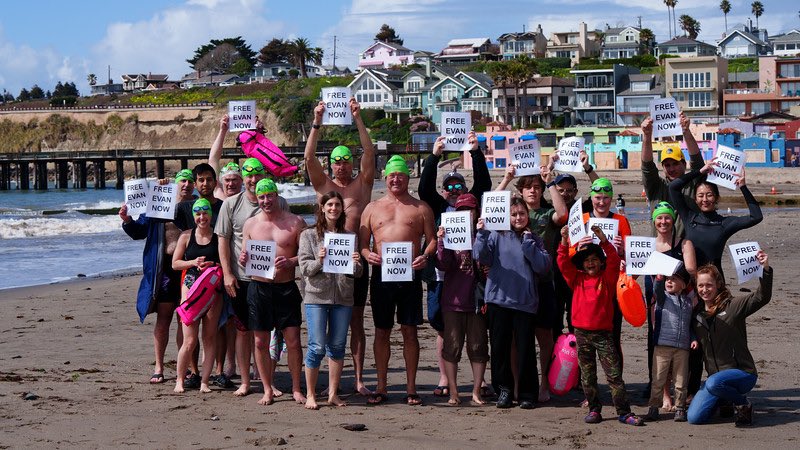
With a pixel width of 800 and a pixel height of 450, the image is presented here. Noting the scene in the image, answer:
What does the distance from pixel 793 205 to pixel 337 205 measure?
28.6m

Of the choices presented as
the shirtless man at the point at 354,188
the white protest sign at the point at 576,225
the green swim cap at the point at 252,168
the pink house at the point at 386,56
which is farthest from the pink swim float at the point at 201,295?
the pink house at the point at 386,56

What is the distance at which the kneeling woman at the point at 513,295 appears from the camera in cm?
793

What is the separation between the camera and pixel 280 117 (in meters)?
111

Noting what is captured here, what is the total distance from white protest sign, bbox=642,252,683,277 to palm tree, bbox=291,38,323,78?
119 m

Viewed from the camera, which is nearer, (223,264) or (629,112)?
(223,264)

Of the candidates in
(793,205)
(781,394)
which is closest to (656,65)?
(793,205)

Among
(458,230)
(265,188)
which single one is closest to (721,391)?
(458,230)

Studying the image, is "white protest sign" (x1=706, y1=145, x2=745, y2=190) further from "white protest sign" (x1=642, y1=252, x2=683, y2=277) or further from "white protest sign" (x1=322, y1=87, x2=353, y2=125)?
"white protest sign" (x1=322, y1=87, x2=353, y2=125)

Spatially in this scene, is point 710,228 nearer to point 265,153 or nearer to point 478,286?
point 478,286

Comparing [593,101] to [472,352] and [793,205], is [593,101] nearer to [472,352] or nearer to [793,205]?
[793,205]

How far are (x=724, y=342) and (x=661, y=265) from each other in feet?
2.30

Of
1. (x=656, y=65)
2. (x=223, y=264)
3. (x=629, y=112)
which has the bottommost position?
(x=223, y=264)

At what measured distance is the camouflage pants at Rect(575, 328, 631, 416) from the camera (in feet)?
24.7

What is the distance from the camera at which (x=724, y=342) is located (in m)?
7.43
